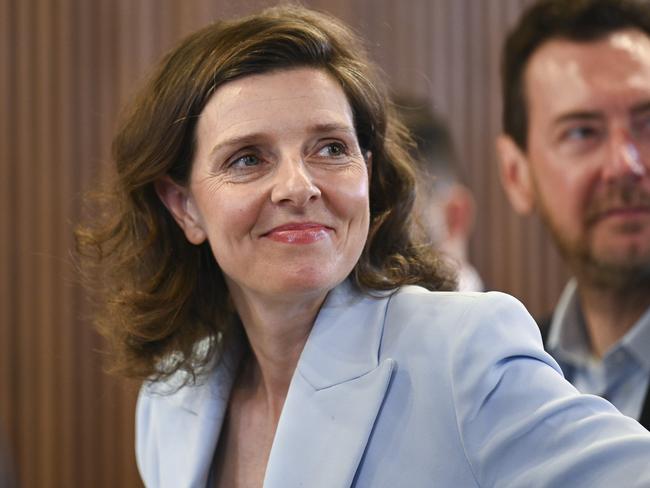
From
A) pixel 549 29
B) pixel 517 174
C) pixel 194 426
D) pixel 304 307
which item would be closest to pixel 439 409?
pixel 304 307

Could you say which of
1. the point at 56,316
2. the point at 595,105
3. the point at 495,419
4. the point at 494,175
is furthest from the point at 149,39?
the point at 495,419

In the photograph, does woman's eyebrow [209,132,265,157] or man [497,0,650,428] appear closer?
woman's eyebrow [209,132,265,157]

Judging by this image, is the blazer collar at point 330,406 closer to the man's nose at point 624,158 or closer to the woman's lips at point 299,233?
the woman's lips at point 299,233

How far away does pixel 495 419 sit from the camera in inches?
58.8

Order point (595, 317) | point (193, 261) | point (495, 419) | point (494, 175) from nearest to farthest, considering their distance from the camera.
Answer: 1. point (495, 419)
2. point (193, 261)
3. point (595, 317)
4. point (494, 175)

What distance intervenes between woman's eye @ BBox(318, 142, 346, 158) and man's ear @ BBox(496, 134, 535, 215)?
0.93 meters

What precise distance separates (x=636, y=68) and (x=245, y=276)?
3.72ft

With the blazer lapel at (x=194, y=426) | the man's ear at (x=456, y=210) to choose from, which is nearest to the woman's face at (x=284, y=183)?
the blazer lapel at (x=194, y=426)

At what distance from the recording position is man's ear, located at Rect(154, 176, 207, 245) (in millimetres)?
1852

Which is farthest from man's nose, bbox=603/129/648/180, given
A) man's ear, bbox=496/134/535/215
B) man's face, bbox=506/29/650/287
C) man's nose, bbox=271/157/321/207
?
man's nose, bbox=271/157/321/207

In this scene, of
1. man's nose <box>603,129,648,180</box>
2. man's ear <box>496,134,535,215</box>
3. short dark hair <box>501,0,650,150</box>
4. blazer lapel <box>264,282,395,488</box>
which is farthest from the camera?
man's ear <box>496,134,535,215</box>

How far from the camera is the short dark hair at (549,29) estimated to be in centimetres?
243

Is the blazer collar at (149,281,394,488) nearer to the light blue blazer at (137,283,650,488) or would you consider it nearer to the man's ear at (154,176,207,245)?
the light blue blazer at (137,283,650,488)

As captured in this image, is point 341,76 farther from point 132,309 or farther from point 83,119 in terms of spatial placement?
point 83,119
